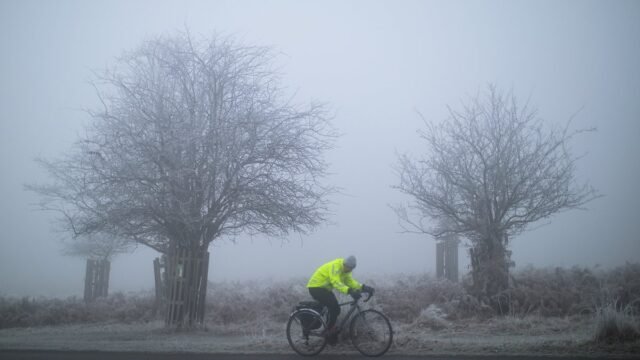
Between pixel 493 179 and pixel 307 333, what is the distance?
30.2 feet

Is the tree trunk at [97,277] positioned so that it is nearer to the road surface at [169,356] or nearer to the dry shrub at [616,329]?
the road surface at [169,356]

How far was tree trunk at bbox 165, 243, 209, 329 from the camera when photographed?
1409 cm

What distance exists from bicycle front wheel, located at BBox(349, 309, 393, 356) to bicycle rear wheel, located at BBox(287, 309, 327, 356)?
64 cm

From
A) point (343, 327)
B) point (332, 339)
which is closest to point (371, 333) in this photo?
point (343, 327)

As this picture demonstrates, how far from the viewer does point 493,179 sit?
52.5 ft

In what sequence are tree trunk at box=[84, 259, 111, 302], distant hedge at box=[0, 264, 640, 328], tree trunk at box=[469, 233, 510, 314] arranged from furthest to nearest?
1. tree trunk at box=[84, 259, 111, 302]
2. tree trunk at box=[469, 233, 510, 314]
3. distant hedge at box=[0, 264, 640, 328]

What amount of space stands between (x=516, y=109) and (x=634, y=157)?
61.0 metres

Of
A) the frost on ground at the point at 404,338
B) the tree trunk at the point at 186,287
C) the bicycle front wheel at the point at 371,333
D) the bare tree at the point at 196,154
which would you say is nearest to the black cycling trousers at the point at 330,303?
the bicycle front wheel at the point at 371,333

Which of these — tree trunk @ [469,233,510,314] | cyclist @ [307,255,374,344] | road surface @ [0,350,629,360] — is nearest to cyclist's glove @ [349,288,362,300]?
cyclist @ [307,255,374,344]

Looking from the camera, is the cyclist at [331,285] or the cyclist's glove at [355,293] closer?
the cyclist's glove at [355,293]

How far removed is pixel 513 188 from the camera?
1586 cm

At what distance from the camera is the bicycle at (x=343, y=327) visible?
9.45 metres

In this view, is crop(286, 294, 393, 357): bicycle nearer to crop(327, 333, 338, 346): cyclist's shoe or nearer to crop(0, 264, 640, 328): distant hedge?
crop(327, 333, 338, 346): cyclist's shoe

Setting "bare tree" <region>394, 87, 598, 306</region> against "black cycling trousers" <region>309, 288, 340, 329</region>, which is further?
"bare tree" <region>394, 87, 598, 306</region>
